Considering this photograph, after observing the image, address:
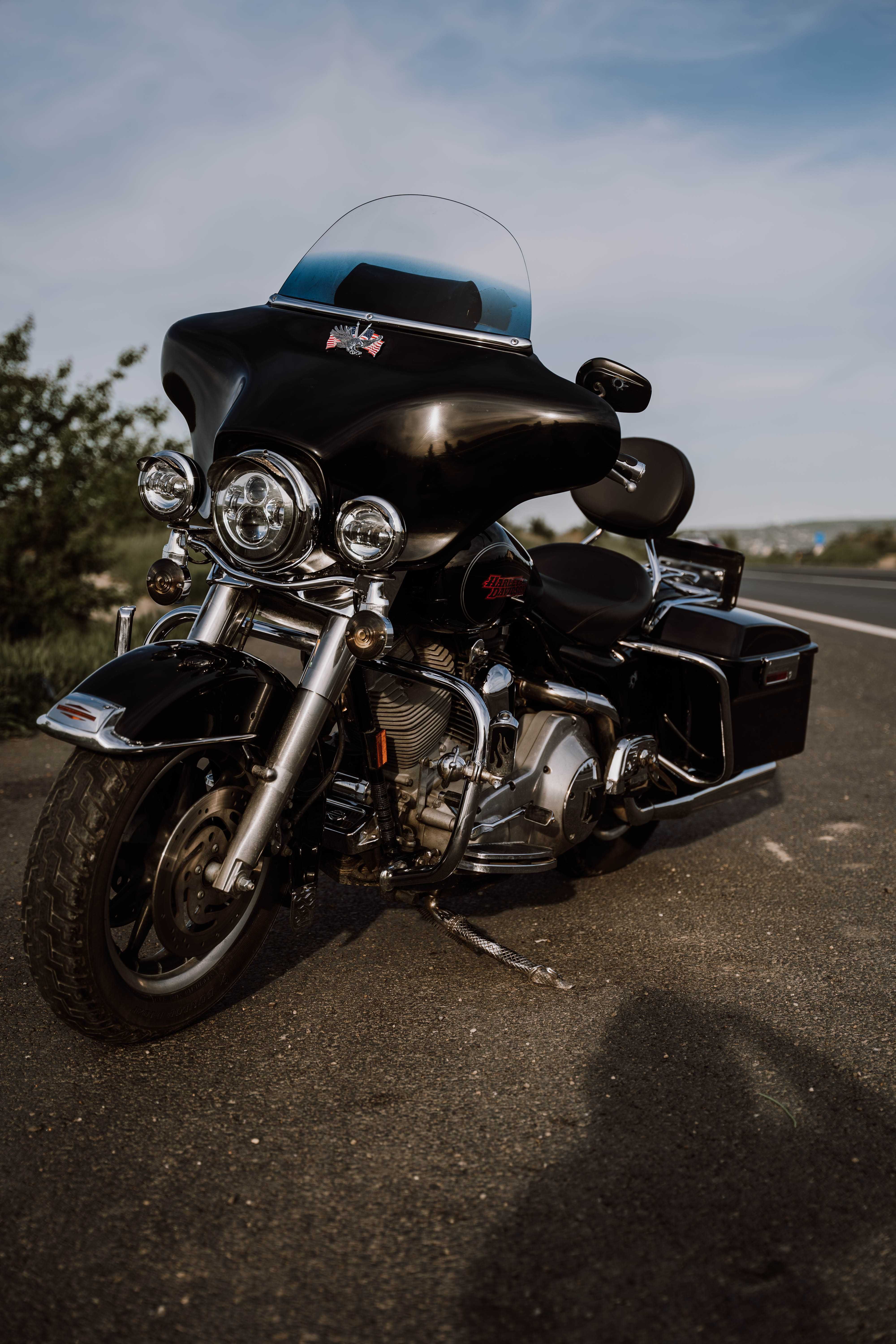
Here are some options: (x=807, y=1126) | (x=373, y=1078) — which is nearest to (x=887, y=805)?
(x=807, y=1126)

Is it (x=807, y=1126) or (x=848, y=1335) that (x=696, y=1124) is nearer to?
(x=807, y=1126)

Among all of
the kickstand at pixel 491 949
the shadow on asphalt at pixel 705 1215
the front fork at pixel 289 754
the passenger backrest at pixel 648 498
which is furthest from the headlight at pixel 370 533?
the passenger backrest at pixel 648 498

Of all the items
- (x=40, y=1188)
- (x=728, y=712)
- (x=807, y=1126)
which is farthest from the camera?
(x=728, y=712)

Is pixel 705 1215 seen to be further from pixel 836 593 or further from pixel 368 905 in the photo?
pixel 836 593

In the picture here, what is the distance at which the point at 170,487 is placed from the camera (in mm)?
2732

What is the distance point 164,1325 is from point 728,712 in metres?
2.87

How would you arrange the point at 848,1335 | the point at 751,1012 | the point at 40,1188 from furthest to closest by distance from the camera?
1. the point at 751,1012
2. the point at 40,1188
3. the point at 848,1335

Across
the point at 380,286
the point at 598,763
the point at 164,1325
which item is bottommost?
the point at 164,1325

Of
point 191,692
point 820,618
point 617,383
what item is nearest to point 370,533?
point 191,692

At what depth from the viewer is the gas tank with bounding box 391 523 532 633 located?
9.65 feet

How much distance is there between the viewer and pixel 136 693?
247 cm

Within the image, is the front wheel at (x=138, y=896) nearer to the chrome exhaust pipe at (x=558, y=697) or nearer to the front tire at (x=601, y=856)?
the chrome exhaust pipe at (x=558, y=697)

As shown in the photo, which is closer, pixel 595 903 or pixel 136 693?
pixel 136 693

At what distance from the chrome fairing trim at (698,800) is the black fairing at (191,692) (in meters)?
1.62
